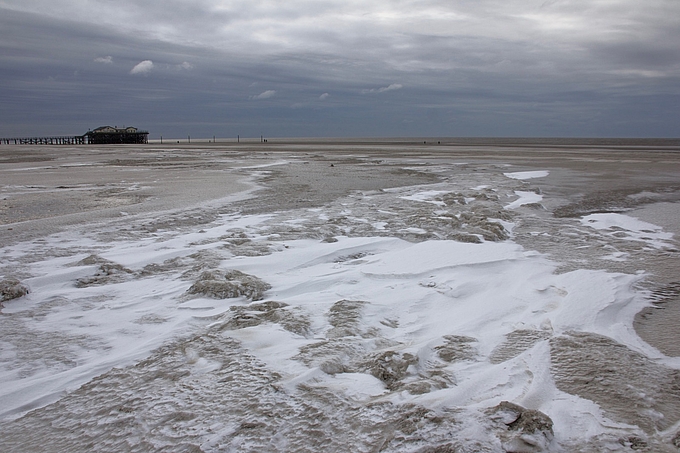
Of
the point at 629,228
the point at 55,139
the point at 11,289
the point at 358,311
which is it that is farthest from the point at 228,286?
the point at 55,139

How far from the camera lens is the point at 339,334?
3.23m

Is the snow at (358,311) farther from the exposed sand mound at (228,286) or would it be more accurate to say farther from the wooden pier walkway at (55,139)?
the wooden pier walkway at (55,139)

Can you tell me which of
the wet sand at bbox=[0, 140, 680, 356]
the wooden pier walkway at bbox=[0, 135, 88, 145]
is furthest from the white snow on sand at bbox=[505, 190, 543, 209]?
the wooden pier walkway at bbox=[0, 135, 88, 145]

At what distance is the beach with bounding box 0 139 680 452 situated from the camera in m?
2.21

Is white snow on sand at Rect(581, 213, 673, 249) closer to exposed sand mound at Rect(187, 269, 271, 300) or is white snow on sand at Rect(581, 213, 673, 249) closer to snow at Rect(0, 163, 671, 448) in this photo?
snow at Rect(0, 163, 671, 448)

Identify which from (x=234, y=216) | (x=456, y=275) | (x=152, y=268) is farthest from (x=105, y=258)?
(x=456, y=275)

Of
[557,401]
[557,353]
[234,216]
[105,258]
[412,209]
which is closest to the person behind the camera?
[557,401]

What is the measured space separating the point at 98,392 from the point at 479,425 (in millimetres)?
2107

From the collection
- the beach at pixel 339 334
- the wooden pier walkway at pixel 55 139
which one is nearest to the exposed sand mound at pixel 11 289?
the beach at pixel 339 334

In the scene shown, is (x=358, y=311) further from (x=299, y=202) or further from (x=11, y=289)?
(x=299, y=202)

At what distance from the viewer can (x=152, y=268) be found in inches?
185

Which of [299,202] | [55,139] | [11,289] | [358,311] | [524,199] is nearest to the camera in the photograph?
[358,311]

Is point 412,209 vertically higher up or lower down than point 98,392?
higher up

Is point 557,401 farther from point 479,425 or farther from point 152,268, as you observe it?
point 152,268
